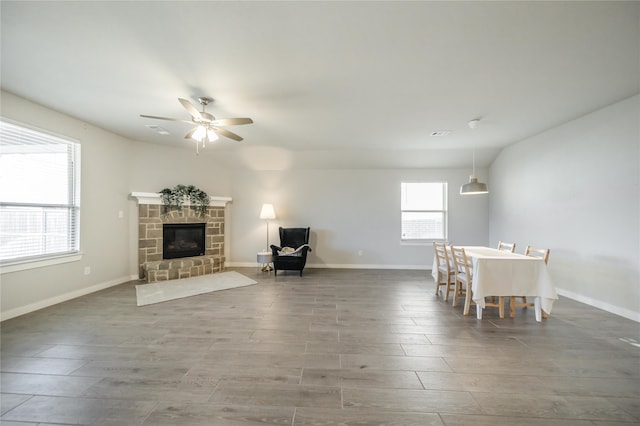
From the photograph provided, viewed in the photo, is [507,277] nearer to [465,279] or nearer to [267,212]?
[465,279]

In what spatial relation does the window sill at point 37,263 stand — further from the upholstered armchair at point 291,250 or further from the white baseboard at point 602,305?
the white baseboard at point 602,305

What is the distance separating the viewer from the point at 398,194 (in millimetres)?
6066

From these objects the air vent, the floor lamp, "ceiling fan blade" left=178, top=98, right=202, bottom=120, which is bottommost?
the floor lamp

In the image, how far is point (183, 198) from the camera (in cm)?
523

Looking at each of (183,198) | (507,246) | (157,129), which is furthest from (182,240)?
(507,246)

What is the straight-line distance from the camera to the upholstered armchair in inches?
205

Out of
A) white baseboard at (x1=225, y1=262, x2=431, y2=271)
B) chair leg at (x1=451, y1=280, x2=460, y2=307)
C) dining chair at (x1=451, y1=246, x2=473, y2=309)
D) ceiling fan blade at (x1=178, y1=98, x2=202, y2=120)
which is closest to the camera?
ceiling fan blade at (x1=178, y1=98, x2=202, y2=120)

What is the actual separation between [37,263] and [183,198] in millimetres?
2367

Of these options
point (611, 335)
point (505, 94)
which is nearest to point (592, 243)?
point (611, 335)

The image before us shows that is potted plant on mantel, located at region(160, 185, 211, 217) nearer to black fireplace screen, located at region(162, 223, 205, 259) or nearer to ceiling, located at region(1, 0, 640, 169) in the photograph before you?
black fireplace screen, located at region(162, 223, 205, 259)

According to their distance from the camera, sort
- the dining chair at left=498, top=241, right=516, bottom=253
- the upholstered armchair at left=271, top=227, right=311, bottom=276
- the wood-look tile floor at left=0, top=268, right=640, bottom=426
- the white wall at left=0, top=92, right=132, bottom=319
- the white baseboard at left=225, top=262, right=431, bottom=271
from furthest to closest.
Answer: the white baseboard at left=225, top=262, right=431, bottom=271 < the upholstered armchair at left=271, top=227, right=311, bottom=276 < the dining chair at left=498, top=241, right=516, bottom=253 < the white wall at left=0, top=92, right=132, bottom=319 < the wood-look tile floor at left=0, top=268, right=640, bottom=426

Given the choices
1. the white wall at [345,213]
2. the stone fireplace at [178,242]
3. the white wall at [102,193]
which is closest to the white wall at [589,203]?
the white wall at [345,213]

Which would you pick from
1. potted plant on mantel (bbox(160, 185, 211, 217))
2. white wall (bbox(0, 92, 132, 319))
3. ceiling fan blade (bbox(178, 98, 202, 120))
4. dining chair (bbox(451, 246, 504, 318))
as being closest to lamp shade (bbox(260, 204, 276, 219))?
potted plant on mantel (bbox(160, 185, 211, 217))

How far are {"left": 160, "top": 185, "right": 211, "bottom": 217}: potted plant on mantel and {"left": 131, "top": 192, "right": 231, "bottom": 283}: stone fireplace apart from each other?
0.29 feet
